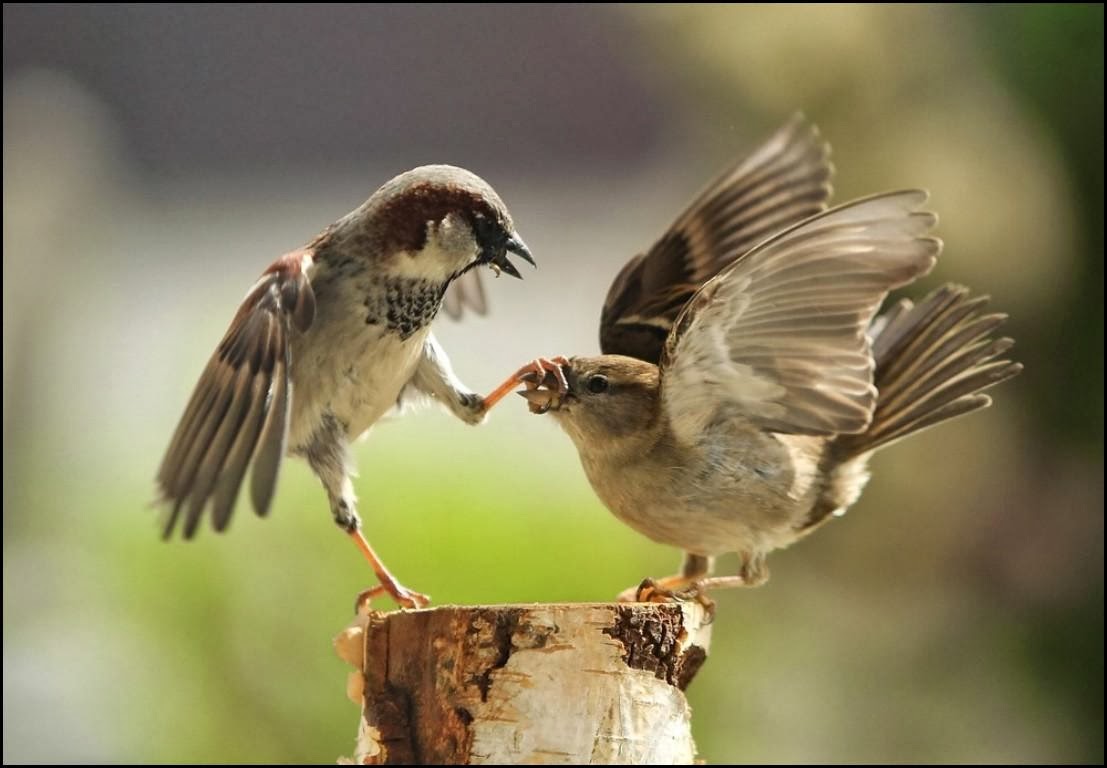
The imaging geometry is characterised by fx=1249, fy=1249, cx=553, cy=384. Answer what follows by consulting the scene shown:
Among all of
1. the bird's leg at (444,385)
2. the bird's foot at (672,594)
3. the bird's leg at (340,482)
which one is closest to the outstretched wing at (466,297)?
the bird's leg at (444,385)

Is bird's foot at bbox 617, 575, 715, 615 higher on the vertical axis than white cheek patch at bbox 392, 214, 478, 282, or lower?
lower

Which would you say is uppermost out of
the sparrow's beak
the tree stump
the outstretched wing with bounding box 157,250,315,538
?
the sparrow's beak

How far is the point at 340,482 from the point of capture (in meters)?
1.45

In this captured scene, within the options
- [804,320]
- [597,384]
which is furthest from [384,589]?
[804,320]

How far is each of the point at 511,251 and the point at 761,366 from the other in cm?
34

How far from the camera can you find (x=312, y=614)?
92.1 inches

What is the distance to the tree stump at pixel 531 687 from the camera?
1.20 meters

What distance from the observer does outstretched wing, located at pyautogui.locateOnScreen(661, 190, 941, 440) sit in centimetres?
129

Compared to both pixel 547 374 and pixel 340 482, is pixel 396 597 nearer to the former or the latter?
pixel 340 482

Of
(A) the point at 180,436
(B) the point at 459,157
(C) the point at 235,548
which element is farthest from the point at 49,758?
(A) the point at 180,436

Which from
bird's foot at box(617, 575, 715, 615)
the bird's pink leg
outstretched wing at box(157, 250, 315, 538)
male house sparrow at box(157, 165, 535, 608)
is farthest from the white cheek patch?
bird's foot at box(617, 575, 715, 615)

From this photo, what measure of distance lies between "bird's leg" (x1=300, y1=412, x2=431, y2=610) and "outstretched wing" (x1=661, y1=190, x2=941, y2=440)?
0.39 m

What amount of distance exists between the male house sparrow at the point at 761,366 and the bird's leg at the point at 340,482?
0.84ft

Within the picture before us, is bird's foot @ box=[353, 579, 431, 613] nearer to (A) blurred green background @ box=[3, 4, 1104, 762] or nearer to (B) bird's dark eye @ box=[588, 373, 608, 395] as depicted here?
(B) bird's dark eye @ box=[588, 373, 608, 395]
